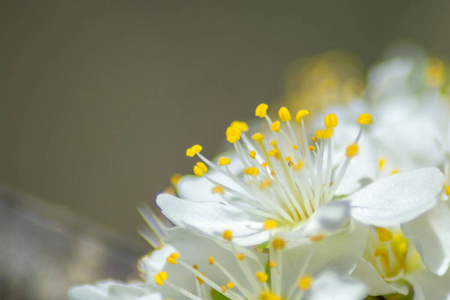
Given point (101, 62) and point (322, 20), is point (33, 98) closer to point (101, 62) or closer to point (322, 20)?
point (101, 62)

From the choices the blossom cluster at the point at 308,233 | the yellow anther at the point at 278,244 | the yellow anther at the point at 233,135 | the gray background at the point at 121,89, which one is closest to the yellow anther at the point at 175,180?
the blossom cluster at the point at 308,233

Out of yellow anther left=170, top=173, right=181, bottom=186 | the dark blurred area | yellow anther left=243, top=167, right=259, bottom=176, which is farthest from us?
the dark blurred area

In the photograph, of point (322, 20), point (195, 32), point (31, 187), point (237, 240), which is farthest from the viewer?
point (322, 20)

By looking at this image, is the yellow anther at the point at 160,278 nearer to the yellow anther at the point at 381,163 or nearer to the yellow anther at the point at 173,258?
the yellow anther at the point at 173,258

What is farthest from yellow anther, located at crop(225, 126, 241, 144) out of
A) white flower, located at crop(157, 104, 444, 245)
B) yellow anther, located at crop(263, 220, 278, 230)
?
yellow anther, located at crop(263, 220, 278, 230)

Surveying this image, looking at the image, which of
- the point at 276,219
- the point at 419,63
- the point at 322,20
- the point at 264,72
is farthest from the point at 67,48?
the point at 276,219

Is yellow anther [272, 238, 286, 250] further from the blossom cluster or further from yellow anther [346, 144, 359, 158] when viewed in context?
yellow anther [346, 144, 359, 158]

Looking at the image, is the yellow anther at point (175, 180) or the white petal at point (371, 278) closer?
the white petal at point (371, 278)
